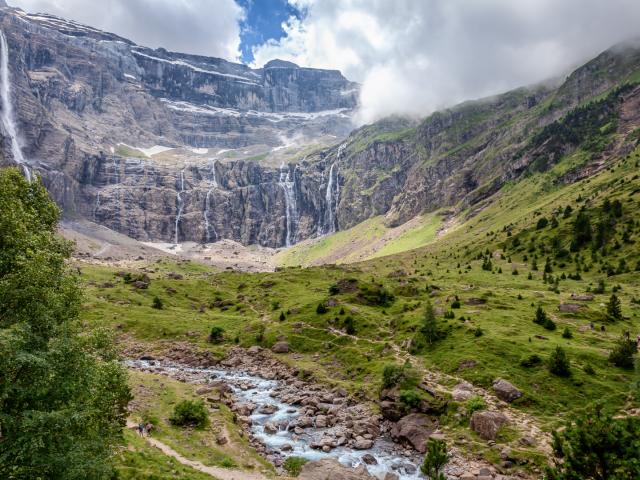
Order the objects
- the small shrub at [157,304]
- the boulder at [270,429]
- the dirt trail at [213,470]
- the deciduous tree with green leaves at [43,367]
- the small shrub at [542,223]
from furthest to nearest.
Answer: the small shrub at [542,223]
the small shrub at [157,304]
the boulder at [270,429]
the dirt trail at [213,470]
the deciduous tree with green leaves at [43,367]

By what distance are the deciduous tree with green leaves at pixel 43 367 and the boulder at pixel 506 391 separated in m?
40.8

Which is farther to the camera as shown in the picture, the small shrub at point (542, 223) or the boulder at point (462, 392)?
the small shrub at point (542, 223)

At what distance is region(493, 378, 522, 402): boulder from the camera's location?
4544 cm

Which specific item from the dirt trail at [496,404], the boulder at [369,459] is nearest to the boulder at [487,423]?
the dirt trail at [496,404]

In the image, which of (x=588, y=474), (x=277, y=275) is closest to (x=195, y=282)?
(x=277, y=275)

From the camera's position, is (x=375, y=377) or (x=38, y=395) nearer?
(x=38, y=395)

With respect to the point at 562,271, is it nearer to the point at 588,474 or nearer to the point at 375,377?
the point at 375,377

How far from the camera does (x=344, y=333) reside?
7975 cm

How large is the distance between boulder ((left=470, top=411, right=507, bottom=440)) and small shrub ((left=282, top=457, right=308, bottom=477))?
17.8 m

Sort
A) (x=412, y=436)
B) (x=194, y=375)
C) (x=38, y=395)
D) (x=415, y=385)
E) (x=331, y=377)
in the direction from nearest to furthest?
(x=38, y=395) → (x=412, y=436) → (x=415, y=385) → (x=331, y=377) → (x=194, y=375)

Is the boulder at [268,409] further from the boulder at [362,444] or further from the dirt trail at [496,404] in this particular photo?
the dirt trail at [496,404]

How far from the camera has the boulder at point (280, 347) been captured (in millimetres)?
78312

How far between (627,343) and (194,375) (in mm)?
63692

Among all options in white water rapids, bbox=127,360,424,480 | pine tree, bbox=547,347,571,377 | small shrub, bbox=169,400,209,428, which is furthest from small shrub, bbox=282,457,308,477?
pine tree, bbox=547,347,571,377
